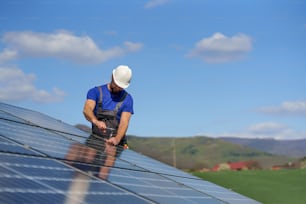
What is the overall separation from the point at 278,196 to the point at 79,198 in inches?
434

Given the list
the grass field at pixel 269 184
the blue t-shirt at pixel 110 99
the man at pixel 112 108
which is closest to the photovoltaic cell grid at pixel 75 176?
the man at pixel 112 108

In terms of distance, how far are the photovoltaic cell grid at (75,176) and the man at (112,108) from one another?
0.71 metres

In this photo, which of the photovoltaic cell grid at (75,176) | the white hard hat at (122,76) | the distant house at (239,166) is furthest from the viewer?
the distant house at (239,166)

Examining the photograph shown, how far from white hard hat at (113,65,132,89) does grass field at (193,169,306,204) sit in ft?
20.0

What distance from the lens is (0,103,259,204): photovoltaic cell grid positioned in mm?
3758

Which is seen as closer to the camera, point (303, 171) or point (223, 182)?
point (223, 182)

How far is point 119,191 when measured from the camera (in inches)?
187

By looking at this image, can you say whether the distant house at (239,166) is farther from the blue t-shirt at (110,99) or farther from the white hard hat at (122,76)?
the white hard hat at (122,76)

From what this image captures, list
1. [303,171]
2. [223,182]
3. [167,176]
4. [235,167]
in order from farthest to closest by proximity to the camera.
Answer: [235,167] → [303,171] → [223,182] → [167,176]

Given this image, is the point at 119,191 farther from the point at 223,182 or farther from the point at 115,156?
the point at 223,182

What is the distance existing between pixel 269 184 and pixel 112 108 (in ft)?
29.0

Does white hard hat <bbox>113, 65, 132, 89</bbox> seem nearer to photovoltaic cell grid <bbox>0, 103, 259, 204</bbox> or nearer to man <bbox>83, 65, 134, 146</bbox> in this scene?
man <bbox>83, 65, 134, 146</bbox>

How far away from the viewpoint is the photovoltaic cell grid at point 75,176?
12.3ft

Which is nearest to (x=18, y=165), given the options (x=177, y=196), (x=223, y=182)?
(x=177, y=196)
